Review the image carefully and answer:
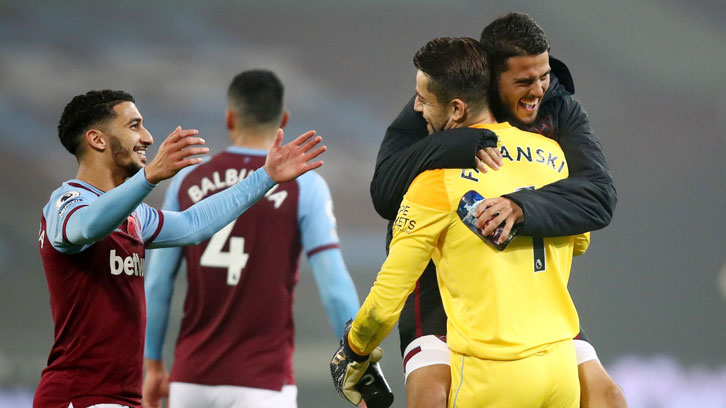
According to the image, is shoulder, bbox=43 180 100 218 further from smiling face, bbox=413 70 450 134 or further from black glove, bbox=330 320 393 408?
smiling face, bbox=413 70 450 134

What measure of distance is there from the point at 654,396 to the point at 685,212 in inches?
49.9

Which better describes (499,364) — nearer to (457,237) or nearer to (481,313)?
(481,313)

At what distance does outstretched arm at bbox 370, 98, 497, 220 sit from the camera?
A: 7.80 ft

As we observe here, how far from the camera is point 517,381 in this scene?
230 cm

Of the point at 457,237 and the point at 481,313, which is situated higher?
the point at 457,237

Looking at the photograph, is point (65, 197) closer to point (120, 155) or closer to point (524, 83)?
point (120, 155)

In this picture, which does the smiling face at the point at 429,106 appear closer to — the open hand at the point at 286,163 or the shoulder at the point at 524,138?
the shoulder at the point at 524,138

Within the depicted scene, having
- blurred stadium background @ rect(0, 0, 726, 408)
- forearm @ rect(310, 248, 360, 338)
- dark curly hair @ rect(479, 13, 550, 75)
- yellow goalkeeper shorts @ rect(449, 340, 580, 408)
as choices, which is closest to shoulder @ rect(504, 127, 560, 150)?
dark curly hair @ rect(479, 13, 550, 75)

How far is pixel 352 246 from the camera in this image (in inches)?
235

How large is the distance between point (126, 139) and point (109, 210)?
0.49 metres

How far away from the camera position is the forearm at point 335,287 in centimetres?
406

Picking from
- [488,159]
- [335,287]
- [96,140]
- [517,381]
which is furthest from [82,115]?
[517,381]

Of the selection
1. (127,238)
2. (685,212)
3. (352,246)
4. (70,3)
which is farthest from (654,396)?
(70,3)

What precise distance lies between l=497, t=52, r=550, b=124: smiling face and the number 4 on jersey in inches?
69.4
